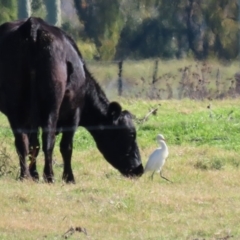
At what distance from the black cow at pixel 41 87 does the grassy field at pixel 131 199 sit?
0.38m

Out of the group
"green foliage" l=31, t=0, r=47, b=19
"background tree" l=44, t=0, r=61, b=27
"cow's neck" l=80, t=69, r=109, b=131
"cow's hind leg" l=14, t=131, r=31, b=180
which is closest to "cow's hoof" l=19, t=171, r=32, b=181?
"cow's hind leg" l=14, t=131, r=31, b=180

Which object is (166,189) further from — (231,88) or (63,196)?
(231,88)

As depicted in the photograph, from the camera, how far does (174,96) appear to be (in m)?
26.0

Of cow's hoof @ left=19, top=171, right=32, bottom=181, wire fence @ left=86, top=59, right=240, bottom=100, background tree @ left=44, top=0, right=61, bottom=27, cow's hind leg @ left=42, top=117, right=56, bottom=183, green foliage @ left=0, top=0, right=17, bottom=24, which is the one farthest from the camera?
green foliage @ left=0, top=0, right=17, bottom=24

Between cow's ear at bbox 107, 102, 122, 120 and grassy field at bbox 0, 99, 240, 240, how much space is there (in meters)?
0.74

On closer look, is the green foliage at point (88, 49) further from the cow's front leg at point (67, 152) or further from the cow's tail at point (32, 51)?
the cow's tail at point (32, 51)

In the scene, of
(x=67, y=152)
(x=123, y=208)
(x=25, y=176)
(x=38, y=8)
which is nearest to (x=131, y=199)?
(x=123, y=208)

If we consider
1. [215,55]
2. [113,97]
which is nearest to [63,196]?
[113,97]

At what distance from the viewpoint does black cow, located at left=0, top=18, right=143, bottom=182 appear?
1092 cm

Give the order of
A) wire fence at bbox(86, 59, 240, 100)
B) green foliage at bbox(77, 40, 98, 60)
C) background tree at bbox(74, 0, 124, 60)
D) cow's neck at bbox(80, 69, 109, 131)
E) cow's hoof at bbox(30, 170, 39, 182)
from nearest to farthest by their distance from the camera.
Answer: cow's hoof at bbox(30, 170, 39, 182) < cow's neck at bbox(80, 69, 109, 131) < wire fence at bbox(86, 59, 240, 100) < green foliage at bbox(77, 40, 98, 60) < background tree at bbox(74, 0, 124, 60)

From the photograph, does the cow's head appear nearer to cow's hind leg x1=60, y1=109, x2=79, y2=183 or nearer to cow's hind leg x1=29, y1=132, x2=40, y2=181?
cow's hind leg x1=60, y1=109, x2=79, y2=183

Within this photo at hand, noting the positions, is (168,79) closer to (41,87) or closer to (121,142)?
(121,142)

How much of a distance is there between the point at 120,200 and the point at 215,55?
29017 mm

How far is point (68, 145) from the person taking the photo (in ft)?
40.1
